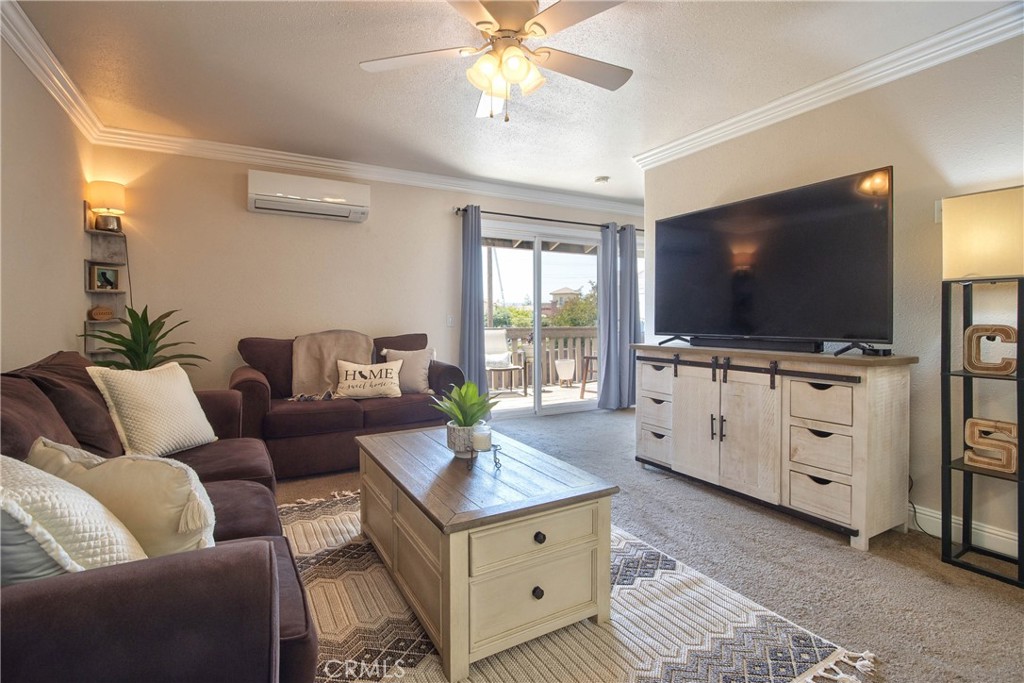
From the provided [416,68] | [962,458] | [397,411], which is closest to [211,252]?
[397,411]

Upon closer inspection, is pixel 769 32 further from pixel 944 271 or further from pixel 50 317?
pixel 50 317

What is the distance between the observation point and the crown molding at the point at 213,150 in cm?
226

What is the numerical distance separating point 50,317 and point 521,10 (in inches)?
119

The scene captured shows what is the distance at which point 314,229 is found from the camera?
416cm

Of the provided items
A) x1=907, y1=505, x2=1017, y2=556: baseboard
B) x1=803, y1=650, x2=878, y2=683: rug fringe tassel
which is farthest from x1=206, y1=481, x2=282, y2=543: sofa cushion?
x1=907, y1=505, x2=1017, y2=556: baseboard

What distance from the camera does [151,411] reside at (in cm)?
205

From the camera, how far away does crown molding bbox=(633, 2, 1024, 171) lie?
2141 millimetres

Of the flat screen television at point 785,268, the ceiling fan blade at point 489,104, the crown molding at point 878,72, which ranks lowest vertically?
the flat screen television at point 785,268

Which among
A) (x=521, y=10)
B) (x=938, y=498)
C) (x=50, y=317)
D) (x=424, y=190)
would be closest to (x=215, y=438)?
(x=50, y=317)

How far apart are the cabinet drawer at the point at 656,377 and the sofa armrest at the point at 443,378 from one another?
138 cm

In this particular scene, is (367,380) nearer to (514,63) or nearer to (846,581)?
(514,63)

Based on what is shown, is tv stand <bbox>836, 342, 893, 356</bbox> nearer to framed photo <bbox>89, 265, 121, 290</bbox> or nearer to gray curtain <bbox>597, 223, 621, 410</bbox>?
gray curtain <bbox>597, 223, 621, 410</bbox>

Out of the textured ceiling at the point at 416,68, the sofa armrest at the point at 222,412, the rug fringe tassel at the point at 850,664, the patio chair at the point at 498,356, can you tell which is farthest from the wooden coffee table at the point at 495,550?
the patio chair at the point at 498,356

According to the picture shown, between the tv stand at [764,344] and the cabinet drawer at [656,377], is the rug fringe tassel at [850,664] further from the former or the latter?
the cabinet drawer at [656,377]
